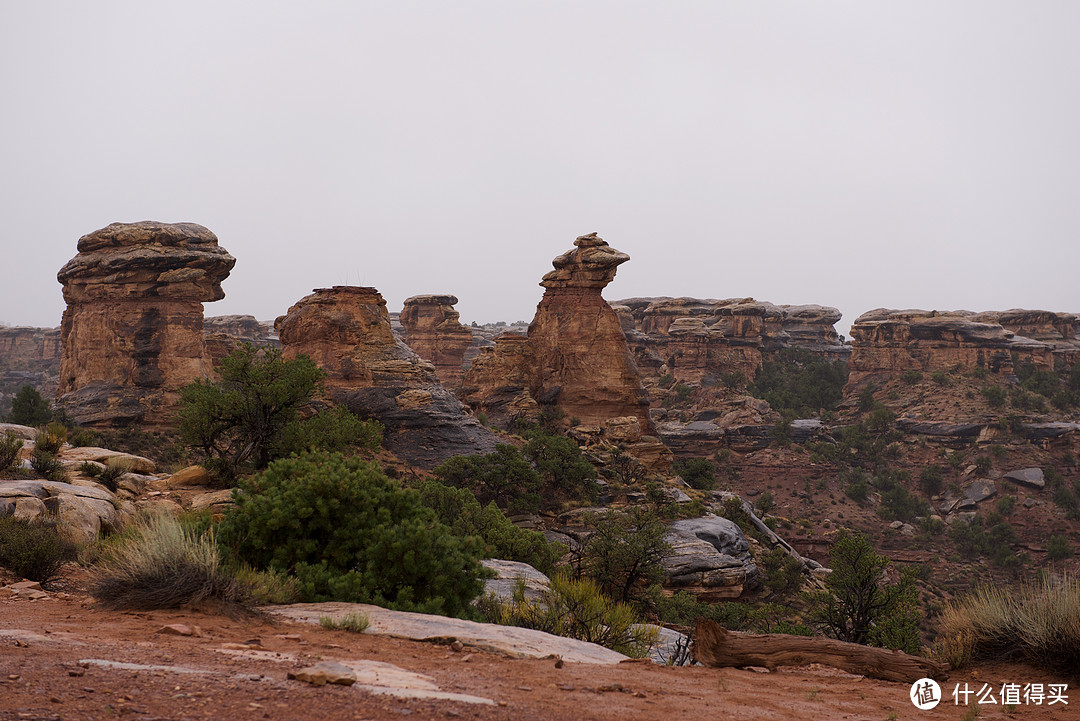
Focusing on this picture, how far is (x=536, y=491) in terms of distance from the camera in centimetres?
3497

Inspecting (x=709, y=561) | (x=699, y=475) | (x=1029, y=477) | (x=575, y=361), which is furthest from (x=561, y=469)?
(x=1029, y=477)

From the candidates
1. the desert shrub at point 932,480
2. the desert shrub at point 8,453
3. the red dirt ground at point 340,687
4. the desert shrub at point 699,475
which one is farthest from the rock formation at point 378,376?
the desert shrub at point 932,480

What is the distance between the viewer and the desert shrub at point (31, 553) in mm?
10773

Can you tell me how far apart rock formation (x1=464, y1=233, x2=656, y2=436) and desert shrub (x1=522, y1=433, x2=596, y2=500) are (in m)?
7.76

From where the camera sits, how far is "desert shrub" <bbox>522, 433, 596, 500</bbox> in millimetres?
35438

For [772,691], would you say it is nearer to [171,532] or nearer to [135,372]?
[171,532]

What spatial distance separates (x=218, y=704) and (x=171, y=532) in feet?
14.6

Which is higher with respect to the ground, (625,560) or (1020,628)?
(1020,628)

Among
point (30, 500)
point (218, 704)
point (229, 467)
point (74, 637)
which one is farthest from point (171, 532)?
point (229, 467)

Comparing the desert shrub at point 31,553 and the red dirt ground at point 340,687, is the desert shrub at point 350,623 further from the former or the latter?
the desert shrub at point 31,553

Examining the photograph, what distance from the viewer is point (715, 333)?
262 feet

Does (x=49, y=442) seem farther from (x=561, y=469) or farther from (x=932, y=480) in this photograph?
(x=932, y=480)

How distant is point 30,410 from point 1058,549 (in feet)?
207

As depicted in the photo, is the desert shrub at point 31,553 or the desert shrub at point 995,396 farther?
the desert shrub at point 995,396
